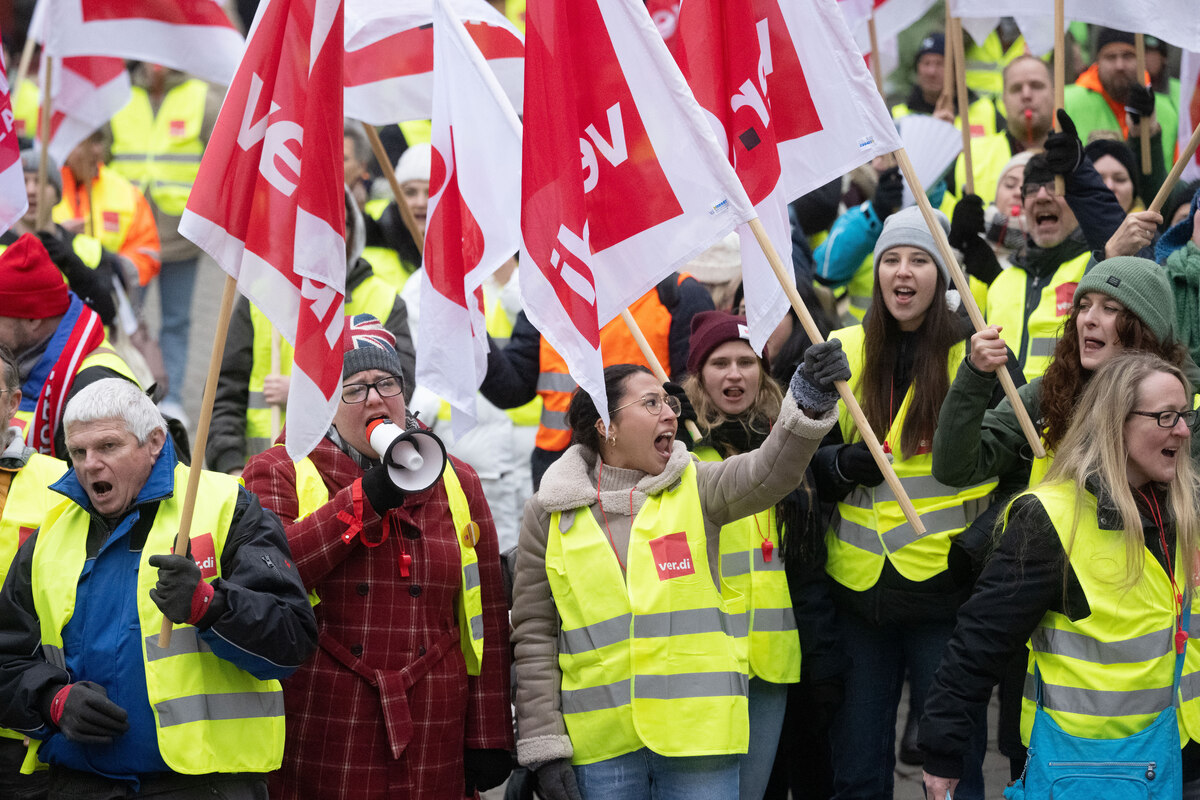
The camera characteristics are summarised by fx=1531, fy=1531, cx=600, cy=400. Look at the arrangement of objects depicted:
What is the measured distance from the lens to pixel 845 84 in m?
4.80

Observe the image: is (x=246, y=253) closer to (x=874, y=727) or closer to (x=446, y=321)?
(x=446, y=321)

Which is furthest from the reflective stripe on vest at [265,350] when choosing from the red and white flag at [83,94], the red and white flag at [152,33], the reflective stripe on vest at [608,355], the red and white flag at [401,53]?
the red and white flag at [83,94]

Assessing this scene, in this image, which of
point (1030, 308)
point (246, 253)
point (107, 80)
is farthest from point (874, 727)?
point (107, 80)

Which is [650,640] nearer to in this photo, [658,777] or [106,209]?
[658,777]

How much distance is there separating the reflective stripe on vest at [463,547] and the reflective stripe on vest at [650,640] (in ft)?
0.85

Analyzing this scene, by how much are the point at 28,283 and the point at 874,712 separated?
3.57 meters

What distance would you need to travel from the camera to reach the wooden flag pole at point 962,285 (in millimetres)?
4590

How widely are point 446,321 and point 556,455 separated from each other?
6.66ft

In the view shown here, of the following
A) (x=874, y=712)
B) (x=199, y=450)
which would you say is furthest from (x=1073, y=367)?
(x=199, y=450)

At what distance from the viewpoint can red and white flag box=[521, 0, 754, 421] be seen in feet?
14.8

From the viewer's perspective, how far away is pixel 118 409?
4.48 m

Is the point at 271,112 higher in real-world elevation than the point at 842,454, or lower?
higher

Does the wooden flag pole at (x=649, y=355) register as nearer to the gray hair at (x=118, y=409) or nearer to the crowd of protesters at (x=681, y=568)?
the crowd of protesters at (x=681, y=568)

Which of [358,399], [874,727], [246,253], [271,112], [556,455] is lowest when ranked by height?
[874,727]
